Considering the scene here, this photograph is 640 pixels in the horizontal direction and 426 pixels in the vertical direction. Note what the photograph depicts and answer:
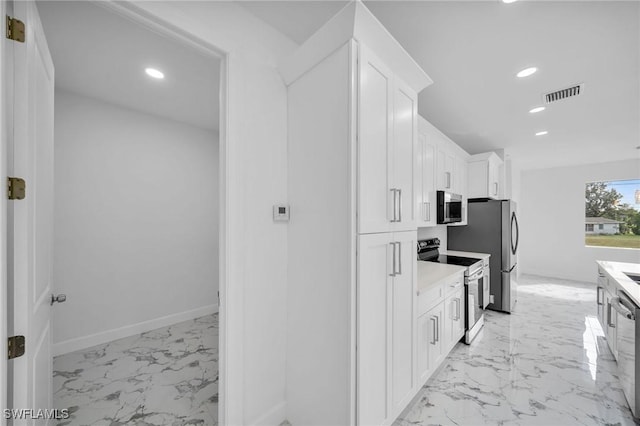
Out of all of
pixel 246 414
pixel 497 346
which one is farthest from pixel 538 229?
pixel 246 414

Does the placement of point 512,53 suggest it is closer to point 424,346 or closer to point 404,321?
point 404,321

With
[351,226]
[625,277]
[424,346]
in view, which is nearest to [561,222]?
[625,277]

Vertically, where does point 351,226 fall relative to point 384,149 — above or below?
below

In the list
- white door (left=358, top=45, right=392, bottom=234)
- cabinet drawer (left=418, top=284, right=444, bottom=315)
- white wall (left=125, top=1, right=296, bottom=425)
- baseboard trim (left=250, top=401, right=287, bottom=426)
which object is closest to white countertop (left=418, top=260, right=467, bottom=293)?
cabinet drawer (left=418, top=284, right=444, bottom=315)

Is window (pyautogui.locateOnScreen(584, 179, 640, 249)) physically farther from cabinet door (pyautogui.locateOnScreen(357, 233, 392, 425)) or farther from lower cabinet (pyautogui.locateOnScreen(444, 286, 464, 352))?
cabinet door (pyautogui.locateOnScreen(357, 233, 392, 425))

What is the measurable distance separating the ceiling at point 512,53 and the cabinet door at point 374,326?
4.75ft

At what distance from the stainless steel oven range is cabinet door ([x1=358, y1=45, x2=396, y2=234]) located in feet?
5.82

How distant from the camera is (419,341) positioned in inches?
72.6

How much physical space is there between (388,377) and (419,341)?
1.54ft

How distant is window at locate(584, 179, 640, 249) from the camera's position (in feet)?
17.1

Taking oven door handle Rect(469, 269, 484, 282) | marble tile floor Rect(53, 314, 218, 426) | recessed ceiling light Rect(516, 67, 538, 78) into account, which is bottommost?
marble tile floor Rect(53, 314, 218, 426)

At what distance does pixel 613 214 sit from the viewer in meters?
5.43

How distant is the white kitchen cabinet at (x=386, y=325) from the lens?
1.33m

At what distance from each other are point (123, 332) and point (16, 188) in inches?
101
